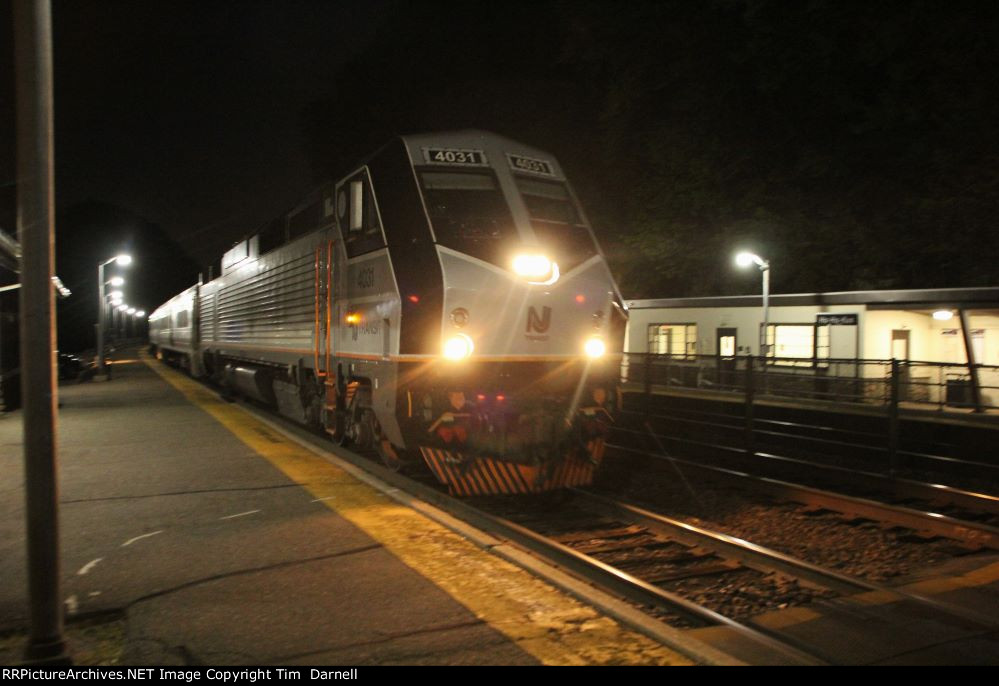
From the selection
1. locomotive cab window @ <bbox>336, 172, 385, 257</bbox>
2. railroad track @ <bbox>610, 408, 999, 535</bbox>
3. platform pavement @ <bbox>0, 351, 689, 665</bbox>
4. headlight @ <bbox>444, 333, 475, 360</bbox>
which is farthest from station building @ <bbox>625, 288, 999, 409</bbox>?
platform pavement @ <bbox>0, 351, 689, 665</bbox>

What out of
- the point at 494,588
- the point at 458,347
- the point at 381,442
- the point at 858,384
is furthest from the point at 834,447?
the point at 494,588

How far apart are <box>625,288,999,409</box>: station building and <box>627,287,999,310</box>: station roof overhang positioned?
0.07 feet

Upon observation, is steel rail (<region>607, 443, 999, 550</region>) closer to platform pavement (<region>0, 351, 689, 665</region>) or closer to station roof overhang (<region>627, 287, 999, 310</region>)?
platform pavement (<region>0, 351, 689, 665</region>)

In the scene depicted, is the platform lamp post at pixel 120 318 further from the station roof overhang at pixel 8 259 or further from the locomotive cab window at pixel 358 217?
the locomotive cab window at pixel 358 217

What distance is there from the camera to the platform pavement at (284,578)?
430 centimetres

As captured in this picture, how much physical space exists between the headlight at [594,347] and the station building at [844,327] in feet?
24.6

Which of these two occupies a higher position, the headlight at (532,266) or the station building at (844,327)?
the headlight at (532,266)

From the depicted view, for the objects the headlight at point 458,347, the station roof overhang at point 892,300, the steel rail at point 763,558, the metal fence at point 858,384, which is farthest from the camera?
the station roof overhang at point 892,300

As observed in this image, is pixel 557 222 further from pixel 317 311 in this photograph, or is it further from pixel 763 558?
pixel 763 558

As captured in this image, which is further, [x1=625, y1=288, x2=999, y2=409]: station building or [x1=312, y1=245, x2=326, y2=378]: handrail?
[x1=625, y1=288, x2=999, y2=409]: station building

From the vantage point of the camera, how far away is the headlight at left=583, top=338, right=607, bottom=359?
860 cm

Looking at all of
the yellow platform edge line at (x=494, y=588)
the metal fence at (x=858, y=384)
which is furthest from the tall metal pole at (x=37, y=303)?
the metal fence at (x=858, y=384)
